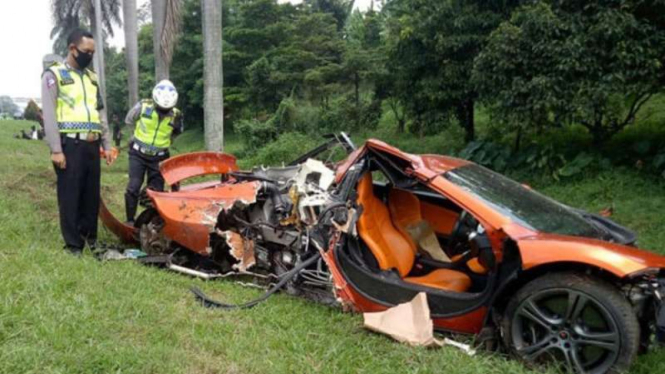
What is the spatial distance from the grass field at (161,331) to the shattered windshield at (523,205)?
2.57ft

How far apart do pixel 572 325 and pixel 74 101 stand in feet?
13.2

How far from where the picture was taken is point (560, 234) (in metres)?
3.04

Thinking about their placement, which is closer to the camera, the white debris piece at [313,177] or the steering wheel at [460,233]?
the white debris piece at [313,177]

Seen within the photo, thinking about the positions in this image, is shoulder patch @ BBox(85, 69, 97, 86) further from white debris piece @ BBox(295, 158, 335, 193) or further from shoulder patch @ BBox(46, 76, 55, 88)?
white debris piece @ BBox(295, 158, 335, 193)

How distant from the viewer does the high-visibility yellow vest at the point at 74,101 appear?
4398mm

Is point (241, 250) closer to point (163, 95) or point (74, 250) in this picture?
point (74, 250)

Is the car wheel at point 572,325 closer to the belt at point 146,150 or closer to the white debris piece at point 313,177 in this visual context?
the white debris piece at point 313,177

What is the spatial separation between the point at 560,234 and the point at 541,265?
32cm

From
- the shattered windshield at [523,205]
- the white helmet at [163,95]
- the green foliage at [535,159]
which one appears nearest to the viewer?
the shattered windshield at [523,205]

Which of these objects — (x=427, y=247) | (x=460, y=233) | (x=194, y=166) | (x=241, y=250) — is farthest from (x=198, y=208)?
(x=460, y=233)

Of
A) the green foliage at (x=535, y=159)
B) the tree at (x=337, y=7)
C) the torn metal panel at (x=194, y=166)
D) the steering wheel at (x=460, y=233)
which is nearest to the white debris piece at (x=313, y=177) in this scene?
the steering wheel at (x=460, y=233)

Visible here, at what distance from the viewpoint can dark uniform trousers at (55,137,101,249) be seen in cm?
448

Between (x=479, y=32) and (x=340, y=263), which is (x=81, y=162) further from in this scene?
(x=479, y=32)

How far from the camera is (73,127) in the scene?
446 centimetres
